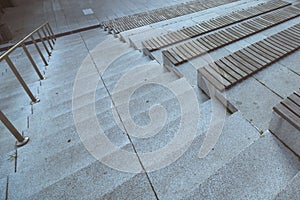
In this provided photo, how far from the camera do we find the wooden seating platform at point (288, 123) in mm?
1163

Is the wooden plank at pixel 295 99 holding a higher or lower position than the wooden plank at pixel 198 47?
higher

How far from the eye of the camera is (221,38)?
287 cm

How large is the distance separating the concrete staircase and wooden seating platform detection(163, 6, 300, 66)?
30 centimetres

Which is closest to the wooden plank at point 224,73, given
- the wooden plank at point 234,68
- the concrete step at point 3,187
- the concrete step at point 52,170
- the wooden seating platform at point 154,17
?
the wooden plank at point 234,68

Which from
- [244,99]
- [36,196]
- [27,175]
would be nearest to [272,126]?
[244,99]

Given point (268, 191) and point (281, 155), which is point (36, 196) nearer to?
point (268, 191)

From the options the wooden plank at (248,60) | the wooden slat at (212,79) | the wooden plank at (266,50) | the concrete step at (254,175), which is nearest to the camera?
the concrete step at (254,175)

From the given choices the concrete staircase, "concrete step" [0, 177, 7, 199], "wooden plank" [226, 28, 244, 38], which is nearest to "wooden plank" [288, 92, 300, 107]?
the concrete staircase

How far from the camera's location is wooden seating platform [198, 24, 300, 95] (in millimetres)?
1892

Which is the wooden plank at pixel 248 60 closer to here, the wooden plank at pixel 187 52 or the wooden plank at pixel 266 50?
the wooden plank at pixel 266 50

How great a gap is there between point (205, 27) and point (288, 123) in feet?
8.84

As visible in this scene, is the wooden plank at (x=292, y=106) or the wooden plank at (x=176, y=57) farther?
the wooden plank at (x=176, y=57)

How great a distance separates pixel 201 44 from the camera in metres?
2.73

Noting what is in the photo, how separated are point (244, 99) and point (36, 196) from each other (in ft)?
6.07
